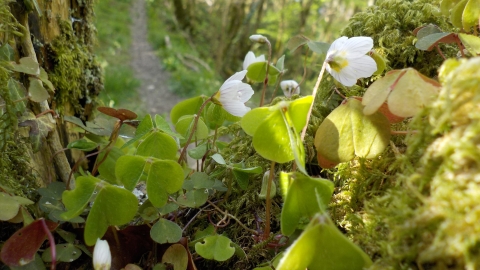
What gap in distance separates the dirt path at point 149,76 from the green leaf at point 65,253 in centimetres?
555

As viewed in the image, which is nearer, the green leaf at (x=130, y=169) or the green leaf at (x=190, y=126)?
the green leaf at (x=130, y=169)

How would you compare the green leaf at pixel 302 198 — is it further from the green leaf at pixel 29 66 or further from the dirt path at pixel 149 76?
the dirt path at pixel 149 76

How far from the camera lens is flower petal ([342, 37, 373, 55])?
2.69 feet

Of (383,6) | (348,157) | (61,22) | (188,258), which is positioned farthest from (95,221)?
(383,6)

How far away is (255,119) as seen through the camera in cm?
70

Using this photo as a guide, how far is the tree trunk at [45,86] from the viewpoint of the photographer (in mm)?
852

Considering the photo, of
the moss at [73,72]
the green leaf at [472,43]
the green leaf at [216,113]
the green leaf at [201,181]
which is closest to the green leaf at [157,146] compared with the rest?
the green leaf at [201,181]

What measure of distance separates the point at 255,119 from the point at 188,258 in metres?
0.35

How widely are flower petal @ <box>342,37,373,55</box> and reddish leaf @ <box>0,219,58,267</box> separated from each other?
0.77 metres

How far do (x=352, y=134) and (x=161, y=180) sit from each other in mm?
427

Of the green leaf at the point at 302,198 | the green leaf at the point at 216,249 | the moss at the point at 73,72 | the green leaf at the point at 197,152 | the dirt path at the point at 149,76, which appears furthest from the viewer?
the dirt path at the point at 149,76

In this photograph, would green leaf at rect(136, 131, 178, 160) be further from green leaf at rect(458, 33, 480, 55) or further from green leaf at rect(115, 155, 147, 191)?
green leaf at rect(458, 33, 480, 55)

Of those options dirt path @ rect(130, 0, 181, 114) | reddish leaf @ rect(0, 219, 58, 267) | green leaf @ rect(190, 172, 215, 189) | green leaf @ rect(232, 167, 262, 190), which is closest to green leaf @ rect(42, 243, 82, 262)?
reddish leaf @ rect(0, 219, 58, 267)

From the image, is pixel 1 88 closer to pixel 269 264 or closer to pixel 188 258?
pixel 188 258
